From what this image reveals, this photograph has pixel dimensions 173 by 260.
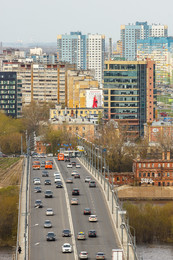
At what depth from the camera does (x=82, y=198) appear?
194 feet

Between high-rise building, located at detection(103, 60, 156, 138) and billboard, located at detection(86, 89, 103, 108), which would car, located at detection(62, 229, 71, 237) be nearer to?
high-rise building, located at detection(103, 60, 156, 138)

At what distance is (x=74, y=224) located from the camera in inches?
1971

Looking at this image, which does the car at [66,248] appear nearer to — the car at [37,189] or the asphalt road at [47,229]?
the asphalt road at [47,229]

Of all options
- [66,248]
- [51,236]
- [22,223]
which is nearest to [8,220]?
[22,223]

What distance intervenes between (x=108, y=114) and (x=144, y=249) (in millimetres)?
57534

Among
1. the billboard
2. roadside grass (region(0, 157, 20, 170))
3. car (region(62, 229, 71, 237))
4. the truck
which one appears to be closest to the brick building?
roadside grass (region(0, 157, 20, 170))

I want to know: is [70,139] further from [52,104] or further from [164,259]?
[164,259]

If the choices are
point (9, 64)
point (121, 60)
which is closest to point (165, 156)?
point (121, 60)

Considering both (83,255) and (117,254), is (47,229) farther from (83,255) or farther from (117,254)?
(117,254)

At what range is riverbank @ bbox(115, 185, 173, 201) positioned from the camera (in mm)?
81312

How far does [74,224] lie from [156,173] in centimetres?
3597

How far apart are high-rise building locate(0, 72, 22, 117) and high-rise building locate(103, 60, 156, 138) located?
26.8m

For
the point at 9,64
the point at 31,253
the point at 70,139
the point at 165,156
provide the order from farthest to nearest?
the point at 9,64, the point at 70,139, the point at 165,156, the point at 31,253

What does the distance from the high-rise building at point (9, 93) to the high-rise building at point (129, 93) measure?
88.0 ft
